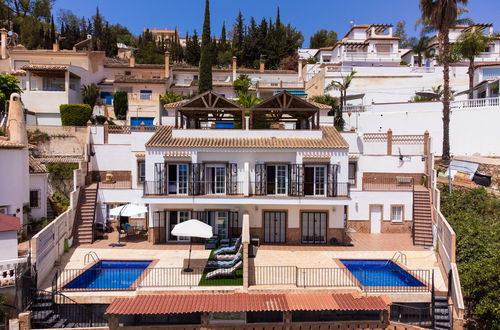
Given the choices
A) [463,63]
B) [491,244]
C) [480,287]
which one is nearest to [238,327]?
[480,287]

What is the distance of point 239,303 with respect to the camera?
14992mm

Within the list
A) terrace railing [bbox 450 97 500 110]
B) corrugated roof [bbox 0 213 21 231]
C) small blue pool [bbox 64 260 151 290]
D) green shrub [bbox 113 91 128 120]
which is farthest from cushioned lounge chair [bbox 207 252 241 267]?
green shrub [bbox 113 91 128 120]

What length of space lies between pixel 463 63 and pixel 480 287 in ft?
143

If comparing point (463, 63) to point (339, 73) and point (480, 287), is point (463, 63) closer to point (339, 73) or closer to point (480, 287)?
point (339, 73)

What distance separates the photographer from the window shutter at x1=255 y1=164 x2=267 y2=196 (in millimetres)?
22188

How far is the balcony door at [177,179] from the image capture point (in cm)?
2236

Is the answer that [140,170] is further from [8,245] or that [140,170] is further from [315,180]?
[315,180]

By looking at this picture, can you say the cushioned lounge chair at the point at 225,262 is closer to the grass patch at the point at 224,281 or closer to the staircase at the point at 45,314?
the grass patch at the point at 224,281

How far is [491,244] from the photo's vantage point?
17859 mm

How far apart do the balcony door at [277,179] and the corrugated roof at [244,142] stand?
140cm

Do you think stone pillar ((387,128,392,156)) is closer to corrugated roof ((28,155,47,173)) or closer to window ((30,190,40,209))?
corrugated roof ((28,155,47,173))

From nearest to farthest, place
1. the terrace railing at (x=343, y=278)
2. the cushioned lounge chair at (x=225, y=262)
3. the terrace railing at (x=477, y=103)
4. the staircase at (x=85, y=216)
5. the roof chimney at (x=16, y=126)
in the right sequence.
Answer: the terrace railing at (x=343, y=278)
the cushioned lounge chair at (x=225, y=262)
the roof chimney at (x=16, y=126)
the staircase at (x=85, y=216)
the terrace railing at (x=477, y=103)

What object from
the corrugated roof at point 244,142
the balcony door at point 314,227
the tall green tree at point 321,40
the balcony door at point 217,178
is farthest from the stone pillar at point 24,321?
the tall green tree at point 321,40

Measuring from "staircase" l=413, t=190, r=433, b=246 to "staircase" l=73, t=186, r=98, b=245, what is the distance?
20384 millimetres
